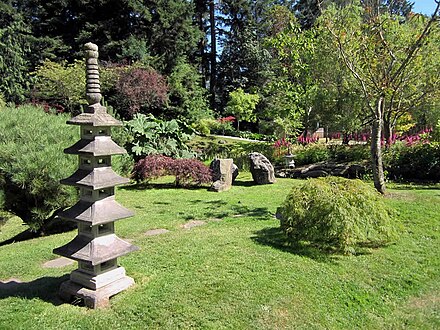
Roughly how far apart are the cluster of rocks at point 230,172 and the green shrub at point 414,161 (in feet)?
12.8

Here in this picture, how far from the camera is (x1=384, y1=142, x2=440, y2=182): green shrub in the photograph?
1118 centimetres

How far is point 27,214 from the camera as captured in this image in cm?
733

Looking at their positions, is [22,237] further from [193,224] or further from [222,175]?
[222,175]

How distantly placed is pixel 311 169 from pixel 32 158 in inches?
361

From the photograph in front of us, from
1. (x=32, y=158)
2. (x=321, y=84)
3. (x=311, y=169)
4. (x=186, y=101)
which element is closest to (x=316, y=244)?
(x=32, y=158)

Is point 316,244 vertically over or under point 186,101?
under

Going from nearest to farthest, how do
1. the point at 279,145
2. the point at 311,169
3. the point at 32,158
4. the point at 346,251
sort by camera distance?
the point at 346,251
the point at 32,158
the point at 311,169
the point at 279,145

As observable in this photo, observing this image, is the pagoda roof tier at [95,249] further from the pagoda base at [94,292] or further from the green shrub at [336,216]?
the green shrub at [336,216]

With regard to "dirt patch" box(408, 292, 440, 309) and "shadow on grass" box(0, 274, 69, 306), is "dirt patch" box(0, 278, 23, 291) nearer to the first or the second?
"shadow on grass" box(0, 274, 69, 306)

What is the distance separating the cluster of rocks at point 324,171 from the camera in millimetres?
12102

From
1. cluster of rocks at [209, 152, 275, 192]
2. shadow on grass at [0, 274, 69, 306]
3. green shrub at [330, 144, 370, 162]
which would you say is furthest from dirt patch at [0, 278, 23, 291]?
green shrub at [330, 144, 370, 162]

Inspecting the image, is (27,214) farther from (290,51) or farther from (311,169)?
(290,51)

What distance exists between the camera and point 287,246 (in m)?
5.60

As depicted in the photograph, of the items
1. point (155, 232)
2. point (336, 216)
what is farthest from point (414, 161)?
point (155, 232)
